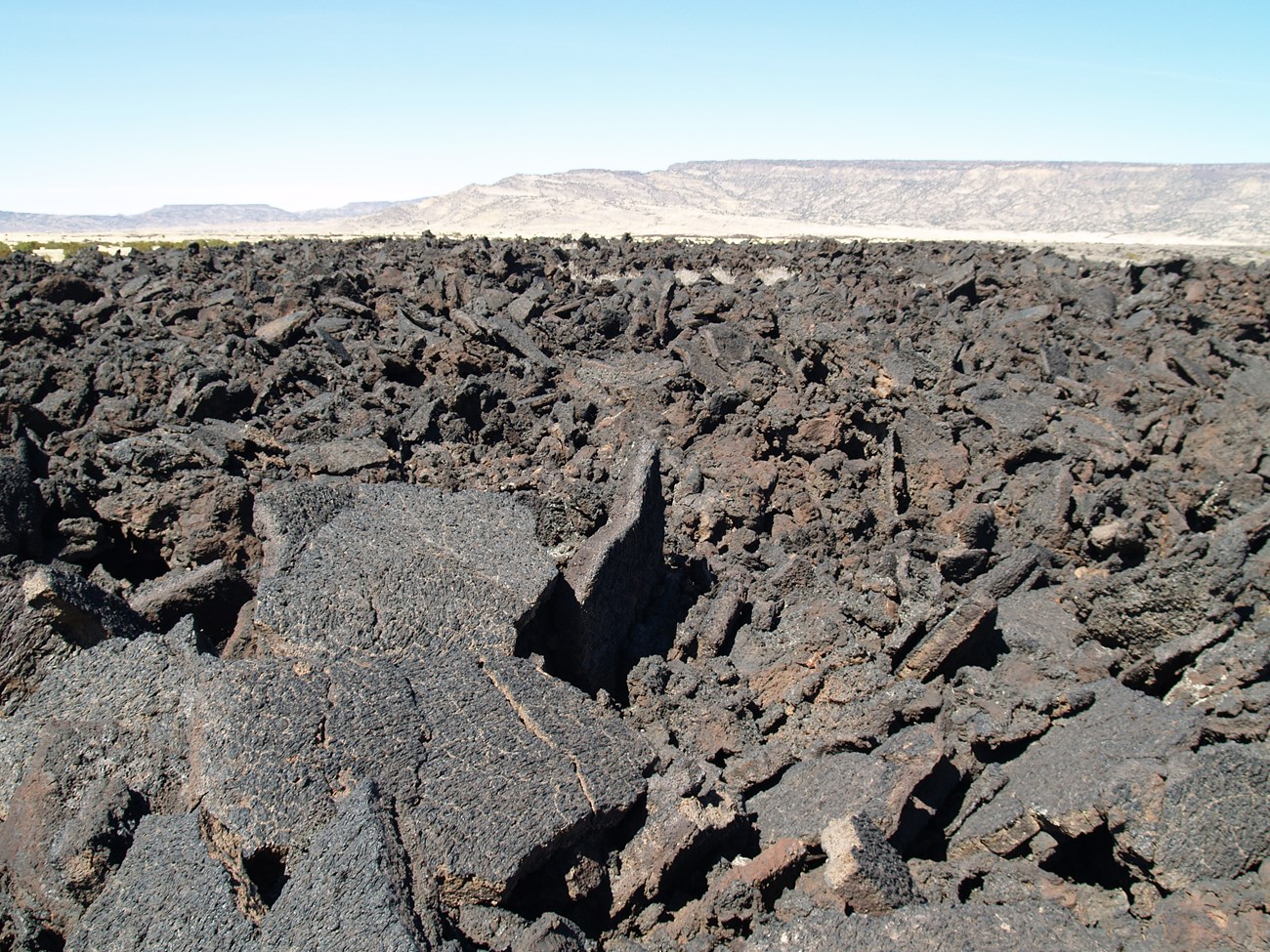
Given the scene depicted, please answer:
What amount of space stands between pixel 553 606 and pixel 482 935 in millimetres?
1785

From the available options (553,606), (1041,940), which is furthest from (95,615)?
(1041,940)

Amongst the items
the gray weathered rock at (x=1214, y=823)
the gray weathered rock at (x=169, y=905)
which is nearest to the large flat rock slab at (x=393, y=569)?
the gray weathered rock at (x=169, y=905)

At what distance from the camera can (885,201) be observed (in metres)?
111

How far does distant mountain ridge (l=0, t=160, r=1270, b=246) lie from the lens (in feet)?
281

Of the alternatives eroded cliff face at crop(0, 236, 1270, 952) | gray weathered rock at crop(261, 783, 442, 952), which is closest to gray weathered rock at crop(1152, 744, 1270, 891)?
eroded cliff face at crop(0, 236, 1270, 952)

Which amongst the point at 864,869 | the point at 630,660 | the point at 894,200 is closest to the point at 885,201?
the point at 894,200

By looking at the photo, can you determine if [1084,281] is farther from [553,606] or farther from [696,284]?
[553,606]

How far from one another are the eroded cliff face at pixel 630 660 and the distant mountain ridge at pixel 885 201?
6717cm

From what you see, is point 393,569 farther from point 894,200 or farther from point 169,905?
point 894,200

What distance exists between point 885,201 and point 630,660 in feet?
390

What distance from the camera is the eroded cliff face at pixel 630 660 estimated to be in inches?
110

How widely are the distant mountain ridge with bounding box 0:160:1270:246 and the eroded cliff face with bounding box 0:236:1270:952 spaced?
67171 millimetres

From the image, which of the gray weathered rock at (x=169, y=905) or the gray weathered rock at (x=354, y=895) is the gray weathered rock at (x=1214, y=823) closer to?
the gray weathered rock at (x=354, y=895)

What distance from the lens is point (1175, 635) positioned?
438cm
